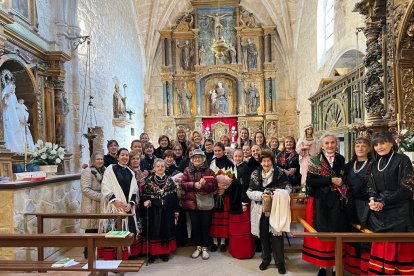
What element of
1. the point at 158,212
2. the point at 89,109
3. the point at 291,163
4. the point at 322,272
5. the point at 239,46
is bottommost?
the point at 322,272

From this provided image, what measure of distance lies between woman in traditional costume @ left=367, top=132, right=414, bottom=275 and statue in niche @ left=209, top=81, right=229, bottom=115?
13318 millimetres

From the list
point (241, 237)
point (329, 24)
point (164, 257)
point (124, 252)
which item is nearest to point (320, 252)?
point (241, 237)

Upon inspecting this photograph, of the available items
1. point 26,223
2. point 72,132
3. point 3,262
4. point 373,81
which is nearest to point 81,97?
point 72,132

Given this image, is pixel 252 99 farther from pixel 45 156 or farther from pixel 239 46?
pixel 45 156

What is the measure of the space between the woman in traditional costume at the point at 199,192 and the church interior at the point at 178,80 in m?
0.25

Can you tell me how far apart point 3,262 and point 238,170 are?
286 cm

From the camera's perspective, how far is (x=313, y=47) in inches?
502

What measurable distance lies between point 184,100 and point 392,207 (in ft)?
45.6

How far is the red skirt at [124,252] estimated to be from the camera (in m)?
4.09

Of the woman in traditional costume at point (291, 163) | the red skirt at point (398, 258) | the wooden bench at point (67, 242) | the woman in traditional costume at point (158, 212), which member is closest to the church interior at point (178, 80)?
the woman in traditional costume at point (158, 212)

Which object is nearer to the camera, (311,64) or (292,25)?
(311,64)

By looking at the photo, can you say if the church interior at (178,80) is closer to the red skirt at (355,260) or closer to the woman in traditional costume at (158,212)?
the woman in traditional costume at (158,212)

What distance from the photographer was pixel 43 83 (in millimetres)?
6707

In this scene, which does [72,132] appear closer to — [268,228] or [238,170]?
[238,170]
